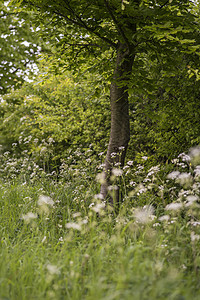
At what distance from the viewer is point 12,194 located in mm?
5148

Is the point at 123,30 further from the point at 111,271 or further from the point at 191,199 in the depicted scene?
the point at 111,271

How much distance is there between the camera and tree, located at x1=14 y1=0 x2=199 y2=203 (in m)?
3.58

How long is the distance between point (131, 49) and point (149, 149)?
2.80 m

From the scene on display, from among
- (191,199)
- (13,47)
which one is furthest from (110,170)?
(13,47)

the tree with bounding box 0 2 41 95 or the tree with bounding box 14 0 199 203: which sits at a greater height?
the tree with bounding box 0 2 41 95

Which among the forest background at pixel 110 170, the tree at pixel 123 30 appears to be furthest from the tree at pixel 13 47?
the tree at pixel 123 30

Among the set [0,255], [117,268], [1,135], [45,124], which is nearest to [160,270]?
[117,268]

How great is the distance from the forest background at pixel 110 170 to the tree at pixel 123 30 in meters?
0.02

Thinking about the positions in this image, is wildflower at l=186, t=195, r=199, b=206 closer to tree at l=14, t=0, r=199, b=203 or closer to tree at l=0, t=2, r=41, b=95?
tree at l=14, t=0, r=199, b=203

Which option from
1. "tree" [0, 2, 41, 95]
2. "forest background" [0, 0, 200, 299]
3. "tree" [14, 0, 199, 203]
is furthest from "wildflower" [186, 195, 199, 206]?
"tree" [0, 2, 41, 95]

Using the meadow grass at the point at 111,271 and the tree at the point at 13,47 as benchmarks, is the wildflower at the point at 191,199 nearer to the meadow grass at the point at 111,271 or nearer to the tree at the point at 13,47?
the meadow grass at the point at 111,271

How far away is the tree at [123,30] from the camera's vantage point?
3580mm

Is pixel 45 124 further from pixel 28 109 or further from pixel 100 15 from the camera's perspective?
pixel 100 15

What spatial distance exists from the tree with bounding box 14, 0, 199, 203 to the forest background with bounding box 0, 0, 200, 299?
2 centimetres
